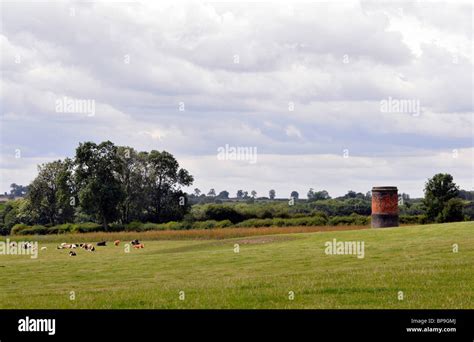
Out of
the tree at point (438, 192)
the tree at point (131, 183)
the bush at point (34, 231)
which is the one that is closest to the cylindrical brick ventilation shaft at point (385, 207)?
the tree at point (438, 192)

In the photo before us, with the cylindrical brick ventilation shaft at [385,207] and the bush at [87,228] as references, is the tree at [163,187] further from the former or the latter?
the cylindrical brick ventilation shaft at [385,207]

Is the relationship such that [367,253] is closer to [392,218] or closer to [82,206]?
[392,218]

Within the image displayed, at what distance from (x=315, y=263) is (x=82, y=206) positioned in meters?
77.6

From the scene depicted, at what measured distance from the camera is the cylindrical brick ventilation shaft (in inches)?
2482

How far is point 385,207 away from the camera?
63406 millimetres

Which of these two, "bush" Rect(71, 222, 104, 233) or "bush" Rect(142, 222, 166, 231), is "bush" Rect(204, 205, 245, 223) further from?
"bush" Rect(71, 222, 104, 233)

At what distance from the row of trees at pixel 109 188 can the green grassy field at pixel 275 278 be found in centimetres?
6417
